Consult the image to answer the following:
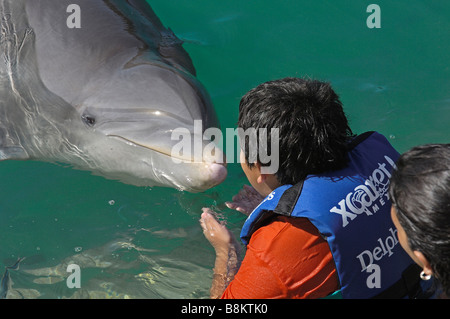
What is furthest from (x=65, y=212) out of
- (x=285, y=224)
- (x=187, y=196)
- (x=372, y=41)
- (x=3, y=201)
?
(x=372, y=41)

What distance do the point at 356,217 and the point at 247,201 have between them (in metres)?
1.41

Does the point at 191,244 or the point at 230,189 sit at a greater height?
the point at 230,189

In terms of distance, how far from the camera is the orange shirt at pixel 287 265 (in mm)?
3117

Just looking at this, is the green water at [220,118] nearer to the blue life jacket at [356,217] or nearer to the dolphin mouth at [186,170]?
the dolphin mouth at [186,170]

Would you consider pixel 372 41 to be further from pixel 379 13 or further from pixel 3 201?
pixel 3 201

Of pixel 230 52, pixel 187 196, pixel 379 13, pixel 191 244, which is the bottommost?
pixel 191 244

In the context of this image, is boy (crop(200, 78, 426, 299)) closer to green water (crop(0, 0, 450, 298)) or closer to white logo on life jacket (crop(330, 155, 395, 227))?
white logo on life jacket (crop(330, 155, 395, 227))

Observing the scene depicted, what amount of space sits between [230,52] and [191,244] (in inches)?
125

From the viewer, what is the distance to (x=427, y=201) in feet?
8.20

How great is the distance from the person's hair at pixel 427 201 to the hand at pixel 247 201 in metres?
1.91

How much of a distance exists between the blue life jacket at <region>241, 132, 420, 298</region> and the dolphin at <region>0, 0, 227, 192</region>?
0.98m

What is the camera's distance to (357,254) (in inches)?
128
